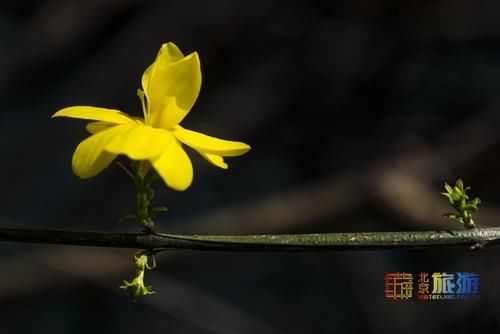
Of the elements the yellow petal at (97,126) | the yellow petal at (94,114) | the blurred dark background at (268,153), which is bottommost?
the yellow petal at (94,114)

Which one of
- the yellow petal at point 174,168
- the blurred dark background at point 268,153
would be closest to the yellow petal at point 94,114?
the yellow petal at point 174,168

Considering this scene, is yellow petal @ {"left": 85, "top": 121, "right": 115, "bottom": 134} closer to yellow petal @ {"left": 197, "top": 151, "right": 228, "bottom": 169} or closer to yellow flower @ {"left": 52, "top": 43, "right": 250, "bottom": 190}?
yellow flower @ {"left": 52, "top": 43, "right": 250, "bottom": 190}

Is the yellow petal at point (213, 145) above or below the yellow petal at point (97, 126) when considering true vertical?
below

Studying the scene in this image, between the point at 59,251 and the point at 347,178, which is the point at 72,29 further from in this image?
the point at 347,178

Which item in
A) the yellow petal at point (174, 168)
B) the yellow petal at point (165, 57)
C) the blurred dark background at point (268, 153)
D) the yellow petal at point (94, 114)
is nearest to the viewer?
the yellow petal at point (174, 168)

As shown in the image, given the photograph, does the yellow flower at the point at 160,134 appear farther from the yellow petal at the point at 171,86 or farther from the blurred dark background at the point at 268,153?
the blurred dark background at the point at 268,153

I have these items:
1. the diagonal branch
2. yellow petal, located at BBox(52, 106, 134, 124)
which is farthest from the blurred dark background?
yellow petal, located at BBox(52, 106, 134, 124)

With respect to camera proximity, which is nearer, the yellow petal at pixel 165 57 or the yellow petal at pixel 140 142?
the yellow petal at pixel 140 142

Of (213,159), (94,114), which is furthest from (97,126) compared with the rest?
(213,159)
